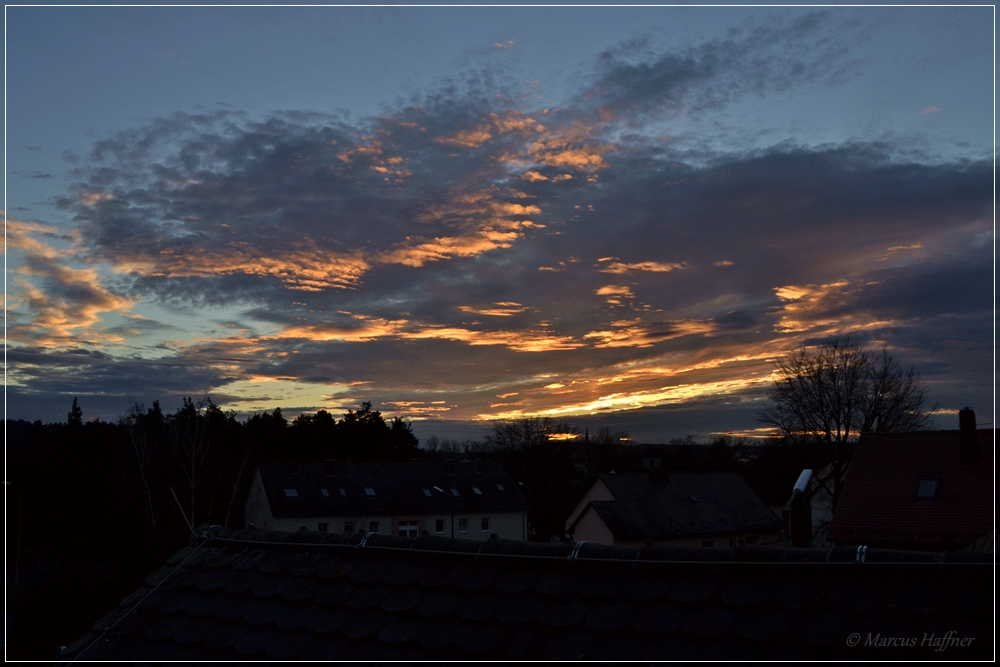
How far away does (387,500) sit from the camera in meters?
47.2

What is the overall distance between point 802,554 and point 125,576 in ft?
136

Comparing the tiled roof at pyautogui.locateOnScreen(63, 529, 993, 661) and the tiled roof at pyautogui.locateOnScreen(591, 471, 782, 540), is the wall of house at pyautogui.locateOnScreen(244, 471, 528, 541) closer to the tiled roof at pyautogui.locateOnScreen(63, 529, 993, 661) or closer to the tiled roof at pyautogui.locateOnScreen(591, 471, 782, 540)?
the tiled roof at pyautogui.locateOnScreen(591, 471, 782, 540)

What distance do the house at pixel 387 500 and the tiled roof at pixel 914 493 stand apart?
25.0m

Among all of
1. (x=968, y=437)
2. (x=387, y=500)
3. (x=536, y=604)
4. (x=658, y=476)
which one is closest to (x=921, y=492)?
(x=968, y=437)

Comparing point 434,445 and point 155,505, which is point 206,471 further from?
point 434,445

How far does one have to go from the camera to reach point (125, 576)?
36.6 metres

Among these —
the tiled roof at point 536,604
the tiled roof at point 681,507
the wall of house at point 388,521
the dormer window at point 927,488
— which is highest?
the tiled roof at point 536,604

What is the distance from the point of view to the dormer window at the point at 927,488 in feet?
82.3

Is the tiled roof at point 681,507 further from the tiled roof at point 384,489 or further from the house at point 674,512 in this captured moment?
the tiled roof at point 384,489

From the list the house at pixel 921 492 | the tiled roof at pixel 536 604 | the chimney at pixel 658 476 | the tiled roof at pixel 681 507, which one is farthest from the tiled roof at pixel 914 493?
the tiled roof at pixel 536 604

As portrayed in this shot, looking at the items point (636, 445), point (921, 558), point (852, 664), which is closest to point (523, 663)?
point (852, 664)

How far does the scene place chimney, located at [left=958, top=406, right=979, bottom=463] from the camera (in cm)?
2511

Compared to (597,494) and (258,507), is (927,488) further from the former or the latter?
(258,507)

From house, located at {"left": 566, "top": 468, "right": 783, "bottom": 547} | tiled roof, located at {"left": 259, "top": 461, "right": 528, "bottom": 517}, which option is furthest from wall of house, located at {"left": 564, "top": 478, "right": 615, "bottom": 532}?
tiled roof, located at {"left": 259, "top": 461, "right": 528, "bottom": 517}
